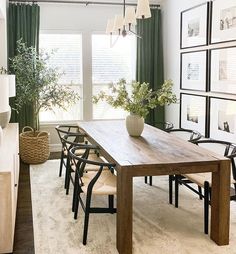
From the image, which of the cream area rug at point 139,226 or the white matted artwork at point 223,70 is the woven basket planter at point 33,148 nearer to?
the cream area rug at point 139,226

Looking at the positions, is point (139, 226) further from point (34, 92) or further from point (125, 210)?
point (34, 92)

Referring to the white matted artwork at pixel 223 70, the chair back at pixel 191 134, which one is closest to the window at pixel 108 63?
the chair back at pixel 191 134

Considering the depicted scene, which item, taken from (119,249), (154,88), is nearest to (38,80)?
(154,88)

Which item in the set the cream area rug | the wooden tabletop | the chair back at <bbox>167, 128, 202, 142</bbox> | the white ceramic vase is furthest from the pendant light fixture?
the cream area rug

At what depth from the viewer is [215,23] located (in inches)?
200

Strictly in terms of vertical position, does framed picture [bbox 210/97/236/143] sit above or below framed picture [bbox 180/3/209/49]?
below

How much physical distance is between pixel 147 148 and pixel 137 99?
2.07 feet

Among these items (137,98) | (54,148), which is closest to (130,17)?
(137,98)

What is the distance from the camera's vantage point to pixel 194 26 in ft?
18.6

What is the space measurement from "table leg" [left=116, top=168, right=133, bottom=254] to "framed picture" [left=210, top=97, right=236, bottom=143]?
2232mm

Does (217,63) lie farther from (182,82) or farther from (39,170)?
(39,170)

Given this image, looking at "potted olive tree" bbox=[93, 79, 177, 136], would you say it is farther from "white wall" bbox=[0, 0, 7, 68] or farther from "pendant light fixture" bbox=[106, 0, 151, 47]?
"white wall" bbox=[0, 0, 7, 68]

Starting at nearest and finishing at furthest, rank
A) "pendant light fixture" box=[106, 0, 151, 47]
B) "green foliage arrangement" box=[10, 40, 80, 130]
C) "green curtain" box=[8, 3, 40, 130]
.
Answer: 1. "pendant light fixture" box=[106, 0, 151, 47]
2. "green foliage arrangement" box=[10, 40, 80, 130]
3. "green curtain" box=[8, 3, 40, 130]

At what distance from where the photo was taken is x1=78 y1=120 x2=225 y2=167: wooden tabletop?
10.2ft
